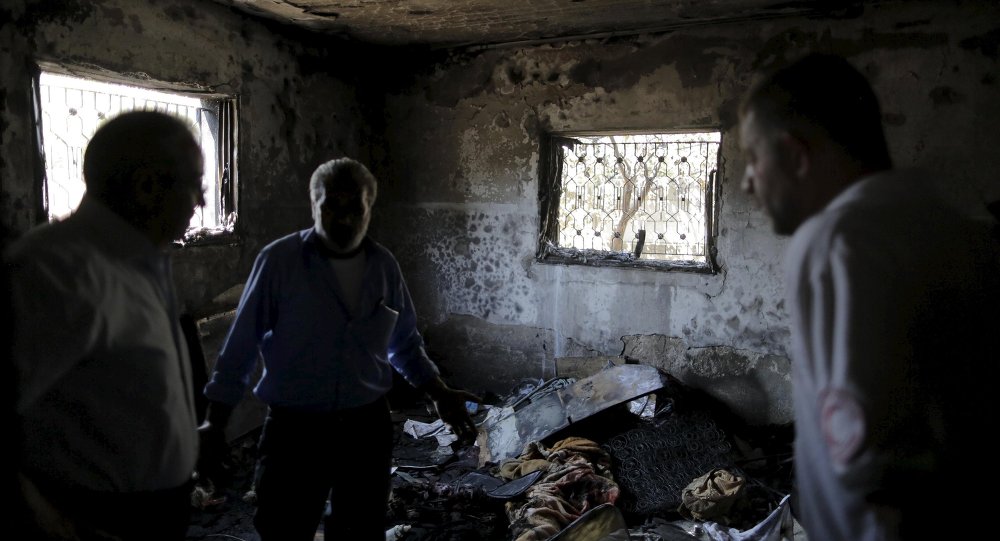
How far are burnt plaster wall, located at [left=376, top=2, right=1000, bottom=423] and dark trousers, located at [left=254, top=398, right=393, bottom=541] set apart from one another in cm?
312

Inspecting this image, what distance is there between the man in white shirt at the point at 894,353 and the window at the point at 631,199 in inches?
152

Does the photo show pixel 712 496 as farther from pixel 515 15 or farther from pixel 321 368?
pixel 515 15

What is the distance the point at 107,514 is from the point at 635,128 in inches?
172

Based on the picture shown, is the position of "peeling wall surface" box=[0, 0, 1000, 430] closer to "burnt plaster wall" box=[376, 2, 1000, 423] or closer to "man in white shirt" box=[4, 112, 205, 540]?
"burnt plaster wall" box=[376, 2, 1000, 423]

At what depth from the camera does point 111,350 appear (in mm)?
1233

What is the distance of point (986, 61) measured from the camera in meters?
3.92

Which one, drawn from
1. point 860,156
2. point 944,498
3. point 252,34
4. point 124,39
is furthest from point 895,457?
point 252,34

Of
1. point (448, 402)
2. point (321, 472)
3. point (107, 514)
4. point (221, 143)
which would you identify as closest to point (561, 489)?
point (448, 402)

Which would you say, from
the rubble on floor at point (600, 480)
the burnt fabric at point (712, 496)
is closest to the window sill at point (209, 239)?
the rubble on floor at point (600, 480)

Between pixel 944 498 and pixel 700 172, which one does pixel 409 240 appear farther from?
pixel 944 498

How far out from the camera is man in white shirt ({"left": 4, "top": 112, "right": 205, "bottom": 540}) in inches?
44.8

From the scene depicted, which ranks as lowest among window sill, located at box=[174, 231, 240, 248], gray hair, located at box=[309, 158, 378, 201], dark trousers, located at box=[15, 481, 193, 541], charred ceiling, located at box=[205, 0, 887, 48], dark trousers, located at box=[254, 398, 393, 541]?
dark trousers, located at box=[254, 398, 393, 541]

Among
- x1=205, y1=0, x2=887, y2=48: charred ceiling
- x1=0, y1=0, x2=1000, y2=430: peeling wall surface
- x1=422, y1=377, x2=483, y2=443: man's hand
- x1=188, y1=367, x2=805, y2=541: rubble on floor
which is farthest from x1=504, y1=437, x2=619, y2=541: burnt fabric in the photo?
x1=205, y1=0, x2=887, y2=48: charred ceiling

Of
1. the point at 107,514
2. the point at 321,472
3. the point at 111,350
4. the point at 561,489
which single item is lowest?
the point at 561,489
